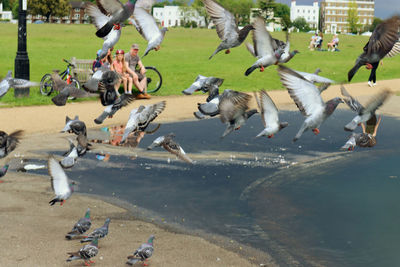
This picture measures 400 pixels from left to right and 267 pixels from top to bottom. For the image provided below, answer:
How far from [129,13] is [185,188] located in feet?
29.0

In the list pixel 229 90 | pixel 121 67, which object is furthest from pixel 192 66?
pixel 229 90

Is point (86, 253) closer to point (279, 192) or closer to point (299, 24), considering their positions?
point (279, 192)

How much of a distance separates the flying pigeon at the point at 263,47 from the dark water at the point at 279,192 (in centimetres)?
500

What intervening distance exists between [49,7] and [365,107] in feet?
451

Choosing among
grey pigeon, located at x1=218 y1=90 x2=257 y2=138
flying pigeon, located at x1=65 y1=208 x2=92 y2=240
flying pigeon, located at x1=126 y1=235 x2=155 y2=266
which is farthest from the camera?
flying pigeon, located at x1=65 y1=208 x2=92 y2=240

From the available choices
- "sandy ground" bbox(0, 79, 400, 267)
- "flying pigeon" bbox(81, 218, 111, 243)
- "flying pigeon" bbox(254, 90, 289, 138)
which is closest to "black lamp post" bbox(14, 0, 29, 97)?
"sandy ground" bbox(0, 79, 400, 267)

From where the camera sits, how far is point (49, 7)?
135m

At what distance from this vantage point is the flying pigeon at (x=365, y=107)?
5118mm

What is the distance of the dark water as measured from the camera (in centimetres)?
1079

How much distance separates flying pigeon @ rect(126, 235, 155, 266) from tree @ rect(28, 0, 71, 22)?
128978 millimetres

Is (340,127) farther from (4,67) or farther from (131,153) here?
(4,67)

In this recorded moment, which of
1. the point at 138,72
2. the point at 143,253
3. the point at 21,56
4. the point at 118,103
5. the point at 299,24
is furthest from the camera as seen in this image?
the point at 138,72

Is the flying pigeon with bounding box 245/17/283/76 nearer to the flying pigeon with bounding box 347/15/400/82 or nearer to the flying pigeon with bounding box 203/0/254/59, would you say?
the flying pigeon with bounding box 203/0/254/59

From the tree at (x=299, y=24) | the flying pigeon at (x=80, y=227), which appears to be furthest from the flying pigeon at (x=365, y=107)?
the flying pigeon at (x=80, y=227)
